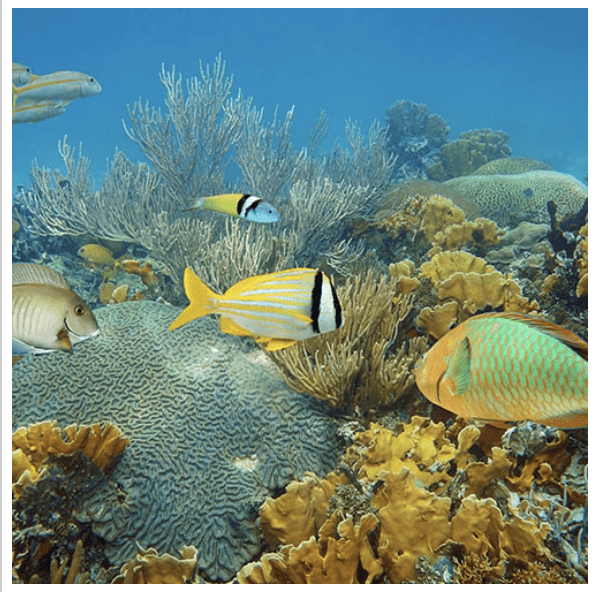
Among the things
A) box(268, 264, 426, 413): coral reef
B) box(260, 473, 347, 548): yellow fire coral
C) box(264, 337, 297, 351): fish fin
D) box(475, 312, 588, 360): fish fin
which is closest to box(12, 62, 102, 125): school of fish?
box(268, 264, 426, 413): coral reef

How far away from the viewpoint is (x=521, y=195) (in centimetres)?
852

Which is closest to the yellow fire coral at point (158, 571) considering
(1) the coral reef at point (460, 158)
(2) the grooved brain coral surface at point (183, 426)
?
(2) the grooved brain coral surface at point (183, 426)

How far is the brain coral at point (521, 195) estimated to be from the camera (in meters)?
8.20

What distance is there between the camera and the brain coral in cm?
820

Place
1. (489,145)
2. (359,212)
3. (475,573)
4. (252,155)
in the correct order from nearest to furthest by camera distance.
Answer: (475,573)
(359,212)
(252,155)
(489,145)

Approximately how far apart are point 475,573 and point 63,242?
7.97 m

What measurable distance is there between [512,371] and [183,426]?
2.21 metres

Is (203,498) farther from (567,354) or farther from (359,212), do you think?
(359,212)

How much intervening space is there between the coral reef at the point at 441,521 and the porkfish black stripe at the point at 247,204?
2.27 metres

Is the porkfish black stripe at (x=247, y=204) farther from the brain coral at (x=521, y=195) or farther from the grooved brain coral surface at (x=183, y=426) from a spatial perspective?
the brain coral at (x=521, y=195)

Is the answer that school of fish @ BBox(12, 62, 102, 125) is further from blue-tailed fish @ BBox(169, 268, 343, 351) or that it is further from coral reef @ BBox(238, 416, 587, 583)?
coral reef @ BBox(238, 416, 587, 583)

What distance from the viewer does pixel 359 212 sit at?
6574 mm

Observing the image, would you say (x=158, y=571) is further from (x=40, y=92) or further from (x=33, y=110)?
(x=40, y=92)

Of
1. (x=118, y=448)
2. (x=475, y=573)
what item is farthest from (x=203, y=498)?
(x=475, y=573)
